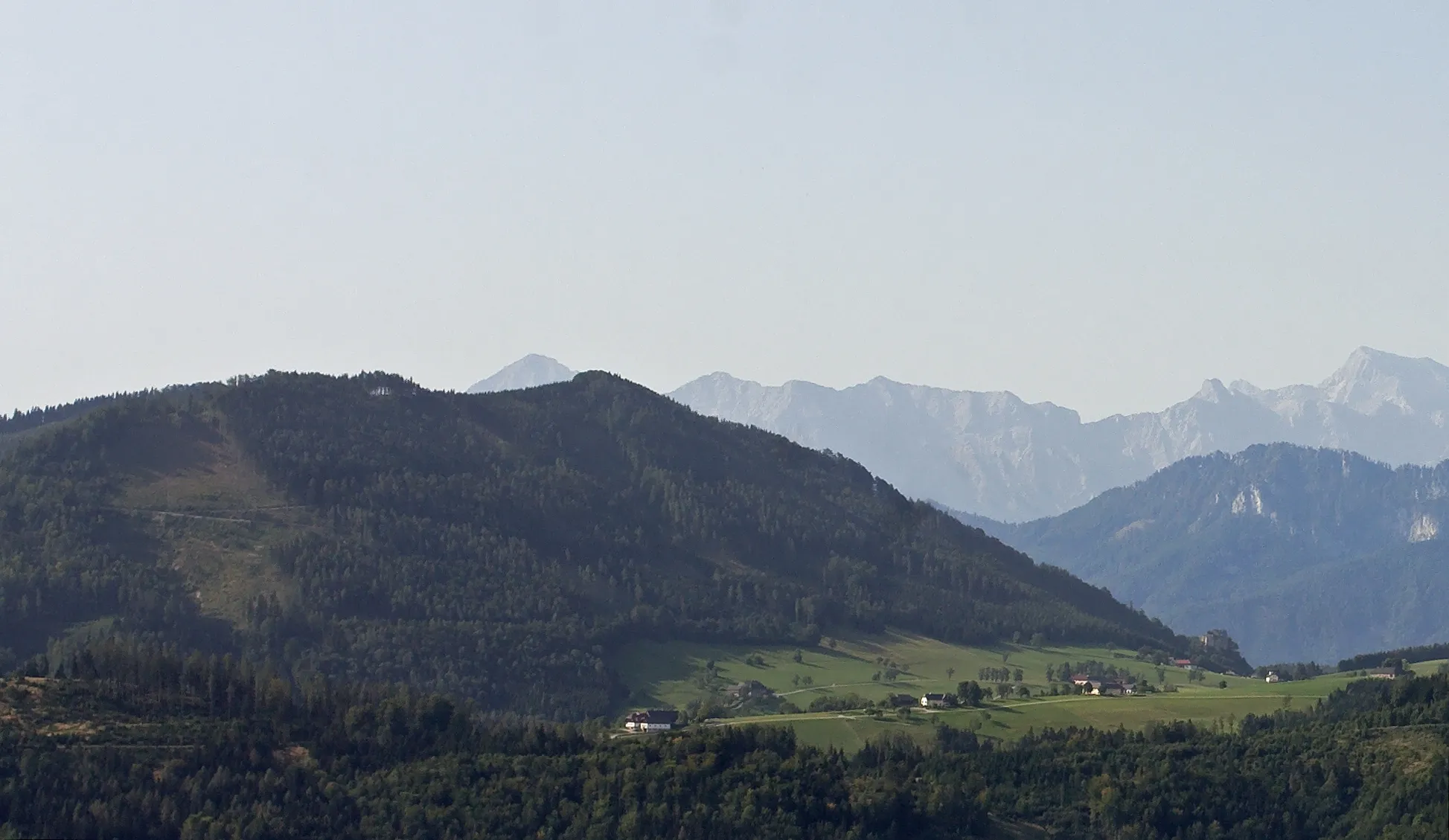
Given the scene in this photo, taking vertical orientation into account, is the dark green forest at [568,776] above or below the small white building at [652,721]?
below

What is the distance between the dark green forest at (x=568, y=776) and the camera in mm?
133875

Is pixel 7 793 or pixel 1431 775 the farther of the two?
pixel 1431 775

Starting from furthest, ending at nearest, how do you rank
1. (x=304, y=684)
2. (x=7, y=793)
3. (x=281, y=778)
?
(x=304, y=684), (x=281, y=778), (x=7, y=793)

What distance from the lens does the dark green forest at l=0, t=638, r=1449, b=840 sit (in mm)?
133875

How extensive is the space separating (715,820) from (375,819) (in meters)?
22.3

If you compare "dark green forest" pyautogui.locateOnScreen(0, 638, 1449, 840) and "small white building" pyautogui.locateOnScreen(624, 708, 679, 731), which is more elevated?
"small white building" pyautogui.locateOnScreen(624, 708, 679, 731)

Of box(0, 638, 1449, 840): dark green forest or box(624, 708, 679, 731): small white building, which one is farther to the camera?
box(624, 708, 679, 731): small white building

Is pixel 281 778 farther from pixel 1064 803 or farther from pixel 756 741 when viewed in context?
pixel 1064 803

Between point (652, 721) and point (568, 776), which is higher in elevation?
point (652, 721)

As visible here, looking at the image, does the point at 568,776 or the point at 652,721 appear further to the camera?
the point at 652,721

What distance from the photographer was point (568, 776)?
14475 centimetres

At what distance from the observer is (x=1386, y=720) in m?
172

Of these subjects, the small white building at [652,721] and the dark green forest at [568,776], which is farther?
the small white building at [652,721]

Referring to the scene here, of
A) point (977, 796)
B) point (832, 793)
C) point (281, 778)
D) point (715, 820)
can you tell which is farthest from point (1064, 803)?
point (281, 778)
